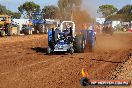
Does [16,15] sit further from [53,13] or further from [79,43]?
[79,43]

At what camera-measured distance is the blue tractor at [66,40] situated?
19.2m

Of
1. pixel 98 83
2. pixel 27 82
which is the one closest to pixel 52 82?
pixel 27 82

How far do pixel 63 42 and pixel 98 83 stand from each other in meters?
15.6

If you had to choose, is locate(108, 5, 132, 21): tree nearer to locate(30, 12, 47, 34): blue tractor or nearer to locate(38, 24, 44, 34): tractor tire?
locate(38, 24, 44, 34): tractor tire

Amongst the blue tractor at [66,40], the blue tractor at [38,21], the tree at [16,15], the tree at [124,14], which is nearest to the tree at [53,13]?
the tree at [16,15]

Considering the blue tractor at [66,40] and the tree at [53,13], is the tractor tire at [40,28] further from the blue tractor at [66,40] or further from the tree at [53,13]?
the blue tractor at [66,40]

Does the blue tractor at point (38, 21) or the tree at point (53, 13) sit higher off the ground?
the tree at point (53, 13)

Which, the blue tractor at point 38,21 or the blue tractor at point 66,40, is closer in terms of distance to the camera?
the blue tractor at point 66,40

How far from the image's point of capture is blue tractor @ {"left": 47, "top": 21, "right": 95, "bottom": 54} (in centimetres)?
1920

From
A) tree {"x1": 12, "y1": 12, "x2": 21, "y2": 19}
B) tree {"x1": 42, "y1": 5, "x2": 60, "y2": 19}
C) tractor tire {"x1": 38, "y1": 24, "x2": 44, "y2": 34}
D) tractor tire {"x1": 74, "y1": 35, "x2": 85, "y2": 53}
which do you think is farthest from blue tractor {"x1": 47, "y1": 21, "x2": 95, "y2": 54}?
tree {"x1": 12, "y1": 12, "x2": 21, "y2": 19}

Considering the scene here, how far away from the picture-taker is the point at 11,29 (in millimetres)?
43406

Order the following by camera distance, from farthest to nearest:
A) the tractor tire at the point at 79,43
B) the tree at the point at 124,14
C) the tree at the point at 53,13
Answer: the tree at the point at 124,14 < the tree at the point at 53,13 < the tractor tire at the point at 79,43

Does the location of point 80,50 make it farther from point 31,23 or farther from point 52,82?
point 31,23

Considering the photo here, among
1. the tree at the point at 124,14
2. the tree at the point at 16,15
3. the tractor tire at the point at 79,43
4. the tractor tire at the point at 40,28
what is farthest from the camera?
the tree at the point at 16,15
